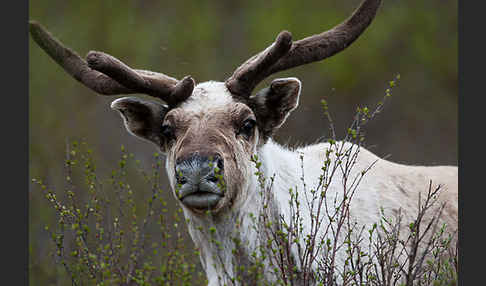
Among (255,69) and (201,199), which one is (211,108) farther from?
(201,199)

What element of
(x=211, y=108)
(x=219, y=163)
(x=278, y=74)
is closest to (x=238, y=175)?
(x=219, y=163)

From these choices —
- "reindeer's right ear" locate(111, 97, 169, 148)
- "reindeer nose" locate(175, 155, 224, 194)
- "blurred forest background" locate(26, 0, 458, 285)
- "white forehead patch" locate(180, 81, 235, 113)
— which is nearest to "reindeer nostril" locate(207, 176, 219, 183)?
"reindeer nose" locate(175, 155, 224, 194)

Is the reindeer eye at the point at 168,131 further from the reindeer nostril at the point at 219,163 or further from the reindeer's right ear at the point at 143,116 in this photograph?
the reindeer nostril at the point at 219,163

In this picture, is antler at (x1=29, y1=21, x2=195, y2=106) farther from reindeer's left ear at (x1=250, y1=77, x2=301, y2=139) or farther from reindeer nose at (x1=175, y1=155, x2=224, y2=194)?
reindeer nose at (x1=175, y1=155, x2=224, y2=194)

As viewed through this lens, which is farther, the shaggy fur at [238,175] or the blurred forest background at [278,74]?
the blurred forest background at [278,74]

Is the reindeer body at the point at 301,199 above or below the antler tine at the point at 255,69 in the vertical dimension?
below

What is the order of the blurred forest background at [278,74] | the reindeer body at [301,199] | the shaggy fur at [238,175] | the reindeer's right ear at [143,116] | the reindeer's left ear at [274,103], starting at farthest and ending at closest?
the blurred forest background at [278,74]
the reindeer's right ear at [143,116]
the reindeer's left ear at [274,103]
the reindeer body at [301,199]
the shaggy fur at [238,175]

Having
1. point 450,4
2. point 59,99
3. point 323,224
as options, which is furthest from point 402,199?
point 450,4

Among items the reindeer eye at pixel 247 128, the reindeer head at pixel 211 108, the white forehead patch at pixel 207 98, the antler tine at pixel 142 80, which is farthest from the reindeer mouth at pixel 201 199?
the antler tine at pixel 142 80

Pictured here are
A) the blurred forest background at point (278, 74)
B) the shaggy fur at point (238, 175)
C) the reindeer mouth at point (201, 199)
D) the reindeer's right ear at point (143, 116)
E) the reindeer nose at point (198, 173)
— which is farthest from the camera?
the blurred forest background at point (278, 74)

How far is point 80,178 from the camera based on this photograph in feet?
55.5

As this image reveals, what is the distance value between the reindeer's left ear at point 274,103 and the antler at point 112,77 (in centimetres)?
73

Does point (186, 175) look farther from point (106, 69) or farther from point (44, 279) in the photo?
point (44, 279)

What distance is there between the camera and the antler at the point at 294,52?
23.2 ft
